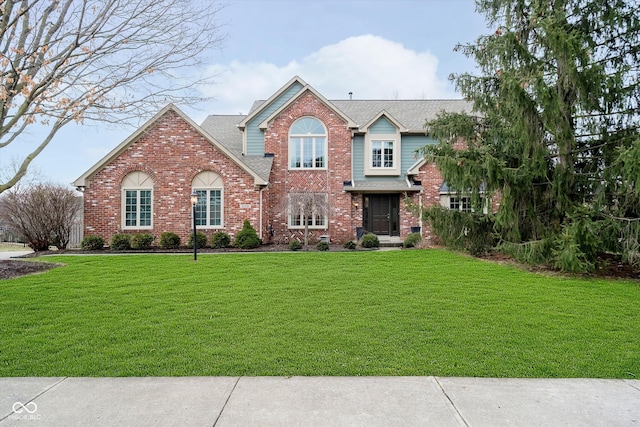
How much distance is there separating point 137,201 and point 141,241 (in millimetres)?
2049

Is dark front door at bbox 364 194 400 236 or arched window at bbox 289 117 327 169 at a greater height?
arched window at bbox 289 117 327 169

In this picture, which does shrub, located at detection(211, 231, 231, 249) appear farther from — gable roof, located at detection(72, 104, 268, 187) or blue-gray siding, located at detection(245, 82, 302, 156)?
blue-gray siding, located at detection(245, 82, 302, 156)

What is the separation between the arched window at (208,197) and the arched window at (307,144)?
376 cm

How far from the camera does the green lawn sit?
154 inches

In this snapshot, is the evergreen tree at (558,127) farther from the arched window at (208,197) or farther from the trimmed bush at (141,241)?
the trimmed bush at (141,241)

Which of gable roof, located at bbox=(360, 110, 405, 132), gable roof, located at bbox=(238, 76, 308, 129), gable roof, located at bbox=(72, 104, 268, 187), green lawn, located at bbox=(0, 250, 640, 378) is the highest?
gable roof, located at bbox=(238, 76, 308, 129)

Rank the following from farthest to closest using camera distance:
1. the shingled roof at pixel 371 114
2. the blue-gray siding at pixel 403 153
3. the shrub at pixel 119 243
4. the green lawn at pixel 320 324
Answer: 1. the shingled roof at pixel 371 114
2. the blue-gray siding at pixel 403 153
3. the shrub at pixel 119 243
4. the green lawn at pixel 320 324

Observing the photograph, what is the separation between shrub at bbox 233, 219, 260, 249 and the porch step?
5.33 meters

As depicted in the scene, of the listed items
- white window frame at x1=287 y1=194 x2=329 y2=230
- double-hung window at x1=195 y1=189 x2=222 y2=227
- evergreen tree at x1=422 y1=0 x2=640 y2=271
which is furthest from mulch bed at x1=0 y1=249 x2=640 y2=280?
white window frame at x1=287 y1=194 x2=329 y2=230

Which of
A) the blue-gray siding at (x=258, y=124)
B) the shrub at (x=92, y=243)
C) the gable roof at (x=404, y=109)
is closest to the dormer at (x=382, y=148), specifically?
the gable roof at (x=404, y=109)

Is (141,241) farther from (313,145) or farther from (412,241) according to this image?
(412,241)

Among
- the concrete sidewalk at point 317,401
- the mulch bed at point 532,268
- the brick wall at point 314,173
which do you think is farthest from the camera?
the brick wall at point 314,173

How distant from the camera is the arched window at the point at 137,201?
1548cm

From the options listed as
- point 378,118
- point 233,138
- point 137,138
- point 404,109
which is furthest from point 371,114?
point 137,138
